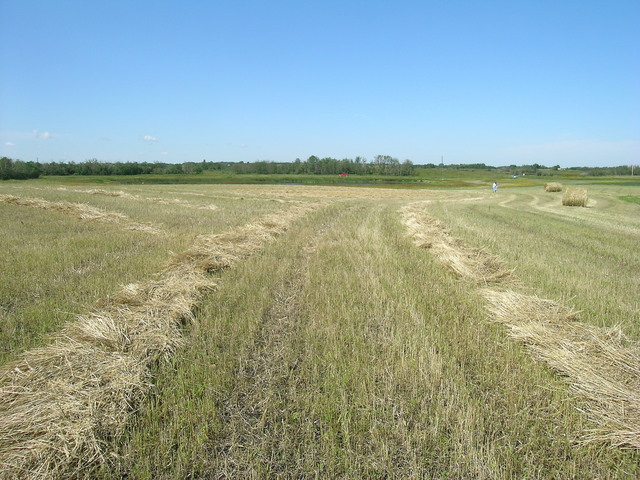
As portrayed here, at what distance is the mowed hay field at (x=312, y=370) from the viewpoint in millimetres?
2764

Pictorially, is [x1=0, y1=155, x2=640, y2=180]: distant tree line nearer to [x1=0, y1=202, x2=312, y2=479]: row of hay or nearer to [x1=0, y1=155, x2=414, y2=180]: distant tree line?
[x1=0, y1=155, x2=414, y2=180]: distant tree line

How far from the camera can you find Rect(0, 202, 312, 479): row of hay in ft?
8.69

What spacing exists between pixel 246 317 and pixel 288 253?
14.7 feet

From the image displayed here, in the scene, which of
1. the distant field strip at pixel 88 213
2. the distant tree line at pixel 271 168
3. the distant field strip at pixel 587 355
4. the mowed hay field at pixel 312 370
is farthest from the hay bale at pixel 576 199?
the distant tree line at pixel 271 168

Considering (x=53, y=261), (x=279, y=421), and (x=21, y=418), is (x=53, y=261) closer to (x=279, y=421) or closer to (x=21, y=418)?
(x=21, y=418)

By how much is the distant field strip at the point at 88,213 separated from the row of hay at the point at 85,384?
26.5 ft

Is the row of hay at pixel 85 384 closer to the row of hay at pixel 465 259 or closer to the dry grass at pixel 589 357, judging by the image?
the dry grass at pixel 589 357

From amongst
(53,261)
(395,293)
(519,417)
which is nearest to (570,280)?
(395,293)

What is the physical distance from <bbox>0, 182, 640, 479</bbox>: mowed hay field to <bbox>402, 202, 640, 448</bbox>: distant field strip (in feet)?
0.08

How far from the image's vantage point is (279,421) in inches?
124

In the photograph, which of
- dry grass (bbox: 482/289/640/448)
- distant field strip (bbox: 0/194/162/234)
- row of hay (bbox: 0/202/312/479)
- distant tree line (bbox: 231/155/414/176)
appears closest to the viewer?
A: row of hay (bbox: 0/202/312/479)

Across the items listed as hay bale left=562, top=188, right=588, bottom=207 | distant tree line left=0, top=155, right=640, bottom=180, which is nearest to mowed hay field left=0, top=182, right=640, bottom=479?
hay bale left=562, top=188, right=588, bottom=207

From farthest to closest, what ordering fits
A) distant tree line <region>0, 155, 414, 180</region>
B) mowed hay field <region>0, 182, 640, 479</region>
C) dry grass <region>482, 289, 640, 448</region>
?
distant tree line <region>0, 155, 414, 180</region>
dry grass <region>482, 289, 640, 448</region>
mowed hay field <region>0, 182, 640, 479</region>

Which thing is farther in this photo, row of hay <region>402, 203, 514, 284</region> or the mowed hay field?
row of hay <region>402, 203, 514, 284</region>
